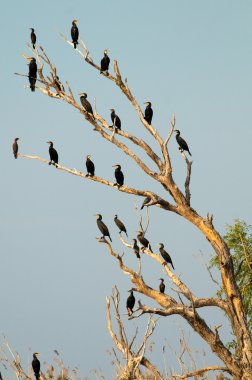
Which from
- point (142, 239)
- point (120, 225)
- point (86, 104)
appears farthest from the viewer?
point (120, 225)

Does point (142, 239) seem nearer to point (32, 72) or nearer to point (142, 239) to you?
point (142, 239)

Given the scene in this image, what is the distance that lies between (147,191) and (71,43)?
4.05m

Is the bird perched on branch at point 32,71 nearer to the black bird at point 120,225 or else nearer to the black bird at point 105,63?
the black bird at point 105,63

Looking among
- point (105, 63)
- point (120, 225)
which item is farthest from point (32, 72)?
point (120, 225)

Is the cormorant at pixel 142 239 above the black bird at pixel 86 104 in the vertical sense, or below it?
below

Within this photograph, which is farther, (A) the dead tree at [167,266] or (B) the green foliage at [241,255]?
(B) the green foliage at [241,255]

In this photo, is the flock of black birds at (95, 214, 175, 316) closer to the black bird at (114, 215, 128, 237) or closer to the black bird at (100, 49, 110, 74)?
the black bird at (114, 215, 128, 237)

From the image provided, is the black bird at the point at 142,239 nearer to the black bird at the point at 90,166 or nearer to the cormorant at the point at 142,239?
the cormorant at the point at 142,239

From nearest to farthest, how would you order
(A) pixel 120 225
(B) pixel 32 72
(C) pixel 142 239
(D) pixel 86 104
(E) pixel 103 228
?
1. (C) pixel 142 239
2. (D) pixel 86 104
3. (E) pixel 103 228
4. (B) pixel 32 72
5. (A) pixel 120 225

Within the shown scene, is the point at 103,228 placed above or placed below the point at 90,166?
below

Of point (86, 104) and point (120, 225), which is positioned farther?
point (120, 225)

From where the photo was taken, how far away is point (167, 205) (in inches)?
595

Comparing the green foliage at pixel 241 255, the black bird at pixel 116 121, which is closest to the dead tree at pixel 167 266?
→ the black bird at pixel 116 121

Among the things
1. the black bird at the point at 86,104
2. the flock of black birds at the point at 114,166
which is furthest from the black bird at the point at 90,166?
the black bird at the point at 86,104
